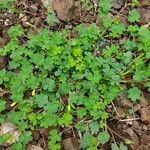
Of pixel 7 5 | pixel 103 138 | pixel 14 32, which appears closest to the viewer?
pixel 103 138

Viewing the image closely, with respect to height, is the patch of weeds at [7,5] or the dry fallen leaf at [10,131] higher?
the patch of weeds at [7,5]

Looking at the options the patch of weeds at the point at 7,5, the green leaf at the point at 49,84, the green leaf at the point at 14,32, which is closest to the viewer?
the green leaf at the point at 49,84

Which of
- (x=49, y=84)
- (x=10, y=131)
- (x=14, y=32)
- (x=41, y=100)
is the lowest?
(x=10, y=131)

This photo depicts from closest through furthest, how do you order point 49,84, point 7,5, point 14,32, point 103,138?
point 103,138 < point 49,84 < point 14,32 < point 7,5

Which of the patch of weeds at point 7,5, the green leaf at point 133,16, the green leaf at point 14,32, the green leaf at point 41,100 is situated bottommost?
the green leaf at point 41,100

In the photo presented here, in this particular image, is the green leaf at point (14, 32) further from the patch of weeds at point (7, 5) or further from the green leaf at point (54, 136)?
the green leaf at point (54, 136)

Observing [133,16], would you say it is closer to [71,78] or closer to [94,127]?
[71,78]

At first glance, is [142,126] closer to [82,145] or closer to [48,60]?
[82,145]

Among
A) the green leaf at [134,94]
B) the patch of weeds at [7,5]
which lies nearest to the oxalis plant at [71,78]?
the green leaf at [134,94]

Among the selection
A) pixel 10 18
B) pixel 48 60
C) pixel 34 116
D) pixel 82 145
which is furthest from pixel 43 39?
pixel 82 145

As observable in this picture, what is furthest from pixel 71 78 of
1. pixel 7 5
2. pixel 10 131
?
pixel 7 5
